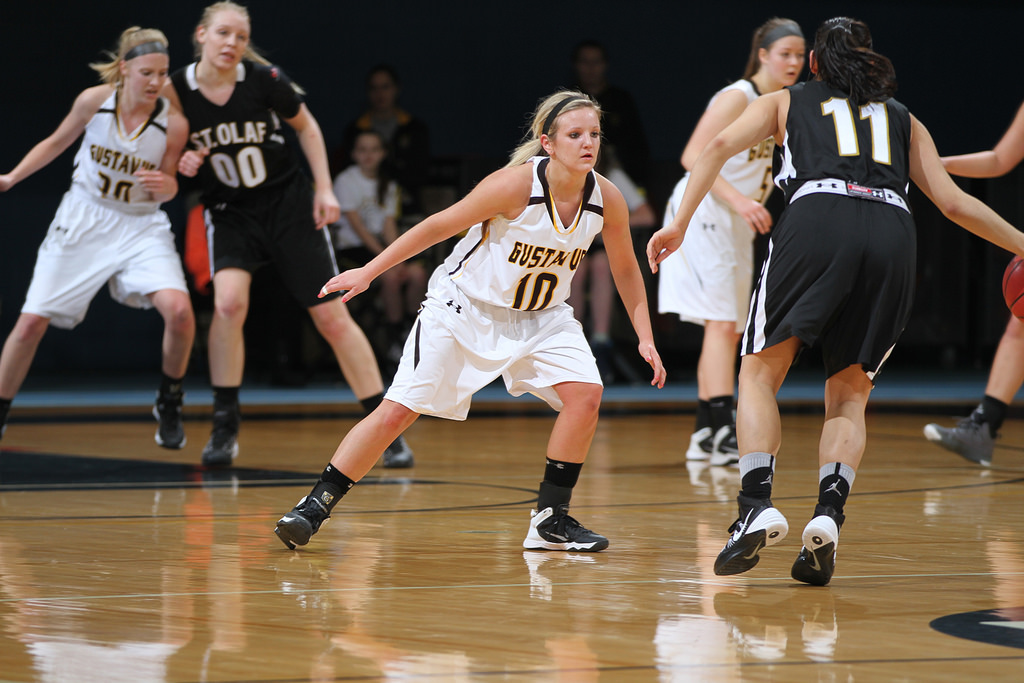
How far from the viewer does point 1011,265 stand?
193 inches

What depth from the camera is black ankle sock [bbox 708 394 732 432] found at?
20.4ft

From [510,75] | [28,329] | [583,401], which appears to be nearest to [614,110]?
[510,75]

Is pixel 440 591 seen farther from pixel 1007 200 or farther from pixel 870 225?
pixel 1007 200

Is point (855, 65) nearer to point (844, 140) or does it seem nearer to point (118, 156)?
point (844, 140)

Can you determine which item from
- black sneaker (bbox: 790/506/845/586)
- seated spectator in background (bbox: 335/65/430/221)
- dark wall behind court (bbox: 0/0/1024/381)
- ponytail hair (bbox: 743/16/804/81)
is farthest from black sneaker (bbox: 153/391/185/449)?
dark wall behind court (bbox: 0/0/1024/381)

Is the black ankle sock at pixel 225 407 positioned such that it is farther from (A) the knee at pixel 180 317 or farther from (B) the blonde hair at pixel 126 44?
(B) the blonde hair at pixel 126 44

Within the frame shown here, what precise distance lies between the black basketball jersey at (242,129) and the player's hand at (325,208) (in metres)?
0.23

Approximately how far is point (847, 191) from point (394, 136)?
281 inches

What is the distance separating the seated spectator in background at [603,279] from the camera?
10273mm

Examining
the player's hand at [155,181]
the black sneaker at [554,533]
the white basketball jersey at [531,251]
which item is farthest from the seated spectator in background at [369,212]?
the black sneaker at [554,533]

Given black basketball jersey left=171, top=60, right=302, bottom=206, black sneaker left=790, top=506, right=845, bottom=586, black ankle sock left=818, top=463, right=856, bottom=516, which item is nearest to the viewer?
black sneaker left=790, top=506, right=845, bottom=586

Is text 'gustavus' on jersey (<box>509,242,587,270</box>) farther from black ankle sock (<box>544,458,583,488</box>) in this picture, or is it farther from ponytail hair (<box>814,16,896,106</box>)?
ponytail hair (<box>814,16,896,106</box>)

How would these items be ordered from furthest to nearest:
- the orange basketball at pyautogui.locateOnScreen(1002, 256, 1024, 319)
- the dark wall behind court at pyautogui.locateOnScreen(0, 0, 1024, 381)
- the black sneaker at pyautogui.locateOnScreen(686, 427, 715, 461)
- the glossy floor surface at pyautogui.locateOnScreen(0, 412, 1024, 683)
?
the dark wall behind court at pyautogui.locateOnScreen(0, 0, 1024, 381) → the black sneaker at pyautogui.locateOnScreen(686, 427, 715, 461) → the orange basketball at pyautogui.locateOnScreen(1002, 256, 1024, 319) → the glossy floor surface at pyautogui.locateOnScreen(0, 412, 1024, 683)

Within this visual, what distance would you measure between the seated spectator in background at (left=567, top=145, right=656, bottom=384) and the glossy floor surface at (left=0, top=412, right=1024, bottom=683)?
411cm
